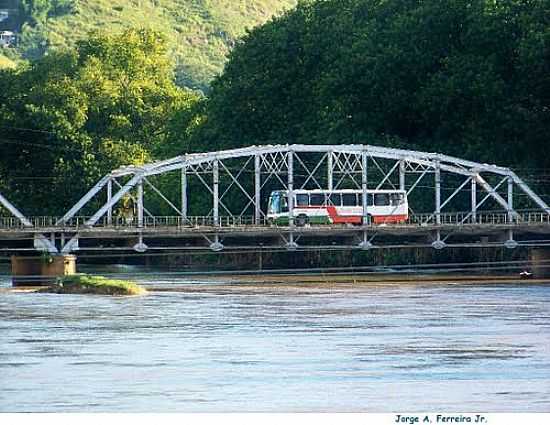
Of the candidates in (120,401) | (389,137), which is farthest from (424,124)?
(120,401)

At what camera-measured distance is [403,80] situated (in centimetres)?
10800

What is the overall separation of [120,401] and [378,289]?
46453mm

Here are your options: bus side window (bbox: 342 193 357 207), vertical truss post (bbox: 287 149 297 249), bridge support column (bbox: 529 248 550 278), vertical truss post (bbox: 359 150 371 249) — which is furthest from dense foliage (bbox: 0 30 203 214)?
A: bridge support column (bbox: 529 248 550 278)

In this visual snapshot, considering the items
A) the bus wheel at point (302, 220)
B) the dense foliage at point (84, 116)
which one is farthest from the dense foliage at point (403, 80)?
the dense foliage at point (84, 116)

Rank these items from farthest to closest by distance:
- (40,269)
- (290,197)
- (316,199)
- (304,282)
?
(316,199) → (290,197) → (304,282) → (40,269)

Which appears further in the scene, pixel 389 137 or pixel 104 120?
pixel 104 120

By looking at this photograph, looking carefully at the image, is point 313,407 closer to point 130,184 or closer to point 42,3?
point 130,184

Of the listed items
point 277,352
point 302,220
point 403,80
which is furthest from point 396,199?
point 277,352

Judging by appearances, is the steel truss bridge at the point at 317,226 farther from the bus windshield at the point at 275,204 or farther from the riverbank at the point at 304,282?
the bus windshield at the point at 275,204

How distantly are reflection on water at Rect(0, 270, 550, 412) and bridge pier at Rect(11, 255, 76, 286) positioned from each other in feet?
31.3

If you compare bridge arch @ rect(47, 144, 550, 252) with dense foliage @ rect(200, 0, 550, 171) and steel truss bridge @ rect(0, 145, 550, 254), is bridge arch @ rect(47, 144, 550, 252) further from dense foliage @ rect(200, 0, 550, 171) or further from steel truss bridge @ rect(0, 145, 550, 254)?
dense foliage @ rect(200, 0, 550, 171)

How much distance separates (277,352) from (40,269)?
41.5 meters

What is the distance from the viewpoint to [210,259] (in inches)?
4437

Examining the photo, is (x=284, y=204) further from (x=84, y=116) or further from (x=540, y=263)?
(x=84, y=116)
